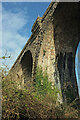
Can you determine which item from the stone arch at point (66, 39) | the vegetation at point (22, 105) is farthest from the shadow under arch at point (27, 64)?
the vegetation at point (22, 105)

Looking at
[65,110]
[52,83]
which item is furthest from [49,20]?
[65,110]

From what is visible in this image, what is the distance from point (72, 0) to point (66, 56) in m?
3.05

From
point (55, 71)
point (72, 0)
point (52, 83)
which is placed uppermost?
point (72, 0)

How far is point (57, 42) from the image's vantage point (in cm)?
805

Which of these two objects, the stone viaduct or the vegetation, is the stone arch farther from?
the vegetation

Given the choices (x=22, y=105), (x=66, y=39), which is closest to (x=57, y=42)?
(x=66, y=39)

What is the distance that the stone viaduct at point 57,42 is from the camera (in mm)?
7383

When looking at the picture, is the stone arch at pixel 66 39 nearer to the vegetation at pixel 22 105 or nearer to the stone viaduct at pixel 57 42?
the stone viaduct at pixel 57 42

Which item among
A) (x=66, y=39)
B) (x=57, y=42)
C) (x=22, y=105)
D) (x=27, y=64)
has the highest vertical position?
(x=66, y=39)

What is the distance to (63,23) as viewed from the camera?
8.38 m

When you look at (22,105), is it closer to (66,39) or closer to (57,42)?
(57,42)

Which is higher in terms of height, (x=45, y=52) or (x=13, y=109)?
(x=45, y=52)

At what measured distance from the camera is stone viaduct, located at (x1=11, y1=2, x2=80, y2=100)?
24.2ft

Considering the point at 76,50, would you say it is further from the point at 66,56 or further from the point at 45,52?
the point at 45,52
